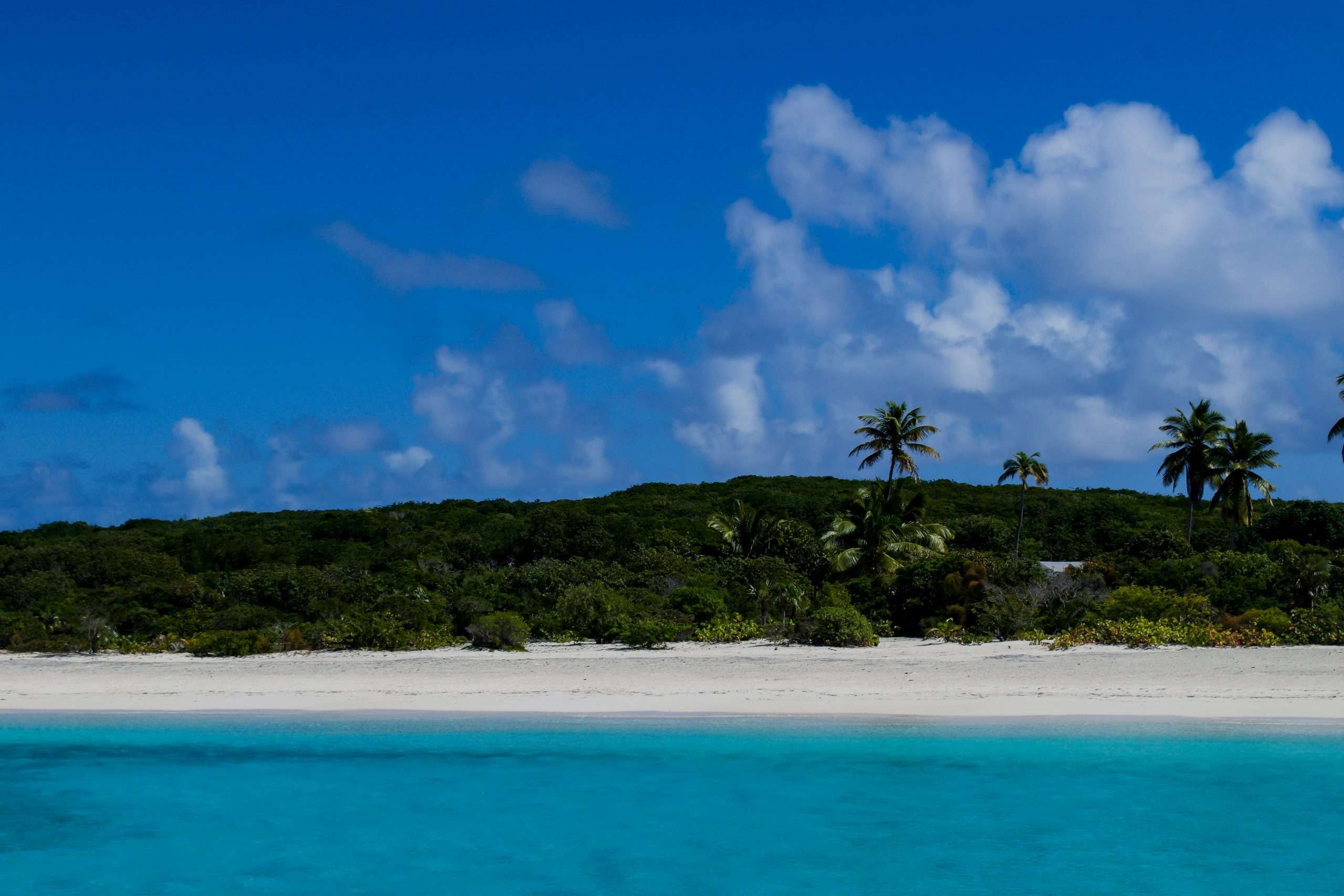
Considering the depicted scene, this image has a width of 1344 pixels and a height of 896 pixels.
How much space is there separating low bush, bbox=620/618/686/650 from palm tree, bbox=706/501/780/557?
17944 millimetres

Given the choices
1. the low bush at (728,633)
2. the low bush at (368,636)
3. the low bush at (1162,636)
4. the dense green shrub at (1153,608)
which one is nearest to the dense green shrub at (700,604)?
the low bush at (728,633)

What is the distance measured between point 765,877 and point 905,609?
66.0 ft

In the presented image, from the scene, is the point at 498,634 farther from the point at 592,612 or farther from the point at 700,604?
the point at 700,604

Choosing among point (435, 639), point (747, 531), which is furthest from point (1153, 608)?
point (747, 531)

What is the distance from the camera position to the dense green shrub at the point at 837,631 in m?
27.0

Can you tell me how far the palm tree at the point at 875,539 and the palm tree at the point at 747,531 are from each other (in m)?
6.38

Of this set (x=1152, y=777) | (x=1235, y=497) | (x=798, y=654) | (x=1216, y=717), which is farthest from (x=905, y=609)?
(x=1235, y=497)

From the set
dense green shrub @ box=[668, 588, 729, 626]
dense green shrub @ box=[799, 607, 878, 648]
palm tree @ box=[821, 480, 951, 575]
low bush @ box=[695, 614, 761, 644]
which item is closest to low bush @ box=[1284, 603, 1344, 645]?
dense green shrub @ box=[799, 607, 878, 648]

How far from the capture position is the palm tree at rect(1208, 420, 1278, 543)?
52.2 m

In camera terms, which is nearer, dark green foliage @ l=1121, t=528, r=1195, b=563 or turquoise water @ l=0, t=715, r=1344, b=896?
turquoise water @ l=0, t=715, r=1344, b=896

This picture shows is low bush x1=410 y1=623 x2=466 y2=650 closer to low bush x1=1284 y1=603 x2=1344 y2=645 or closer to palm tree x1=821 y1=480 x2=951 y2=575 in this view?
palm tree x1=821 y1=480 x2=951 y2=575

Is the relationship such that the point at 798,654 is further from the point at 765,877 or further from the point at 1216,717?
the point at 765,877

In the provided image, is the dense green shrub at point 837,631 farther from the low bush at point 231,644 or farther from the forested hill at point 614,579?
the low bush at point 231,644

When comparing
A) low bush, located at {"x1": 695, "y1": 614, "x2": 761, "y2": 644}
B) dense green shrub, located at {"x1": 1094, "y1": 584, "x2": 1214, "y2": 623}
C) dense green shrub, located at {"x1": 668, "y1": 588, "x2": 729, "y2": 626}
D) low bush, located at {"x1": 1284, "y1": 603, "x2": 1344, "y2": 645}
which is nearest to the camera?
low bush, located at {"x1": 1284, "y1": 603, "x2": 1344, "y2": 645}
